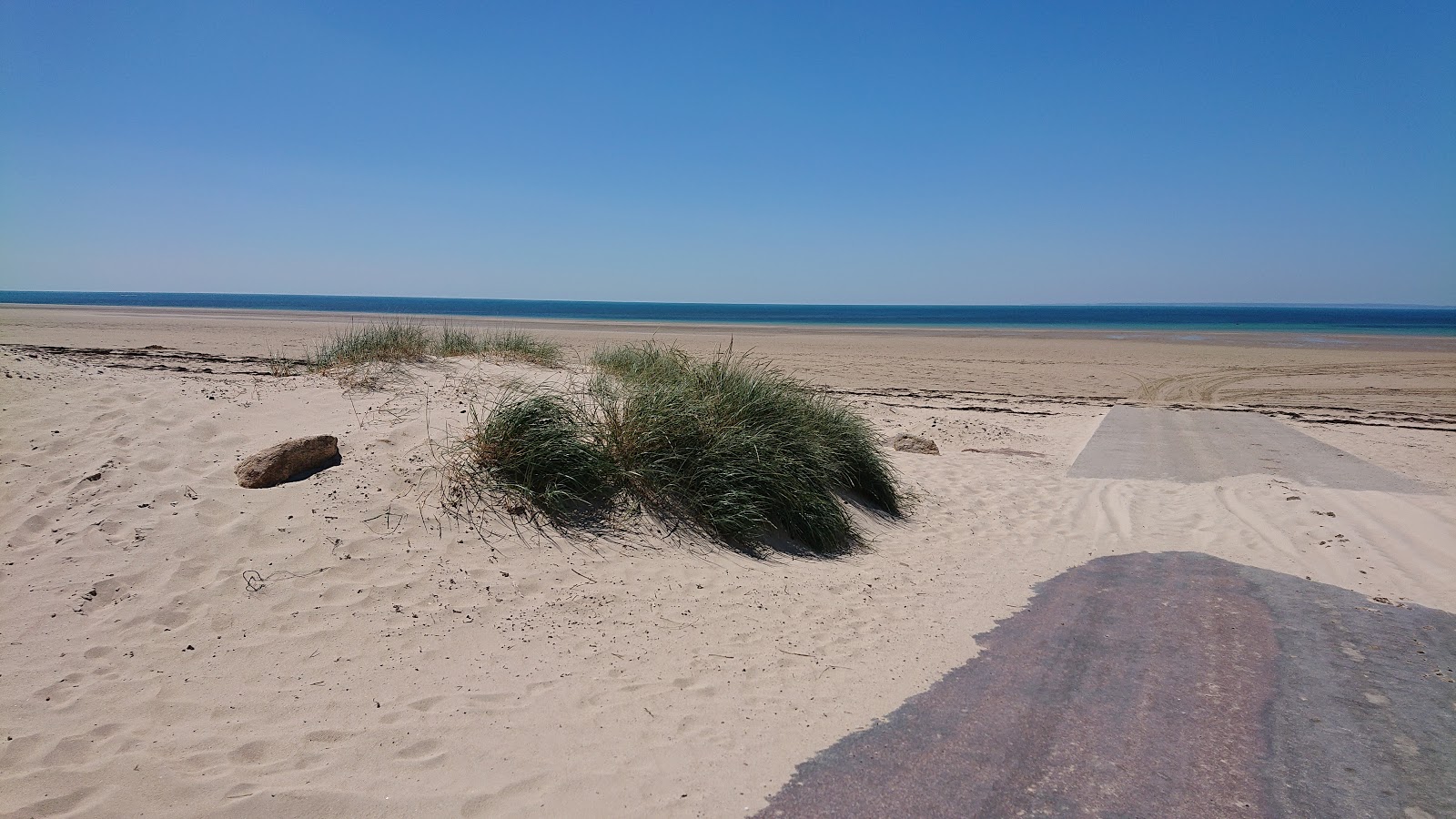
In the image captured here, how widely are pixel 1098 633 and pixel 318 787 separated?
3974 mm

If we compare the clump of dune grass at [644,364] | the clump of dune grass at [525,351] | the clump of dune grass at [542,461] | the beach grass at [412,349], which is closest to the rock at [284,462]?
the clump of dune grass at [542,461]

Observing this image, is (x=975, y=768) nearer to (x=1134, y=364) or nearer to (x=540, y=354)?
(x=540, y=354)

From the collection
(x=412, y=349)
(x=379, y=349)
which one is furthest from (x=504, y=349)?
(x=379, y=349)

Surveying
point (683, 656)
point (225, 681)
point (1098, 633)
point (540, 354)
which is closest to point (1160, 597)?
point (1098, 633)

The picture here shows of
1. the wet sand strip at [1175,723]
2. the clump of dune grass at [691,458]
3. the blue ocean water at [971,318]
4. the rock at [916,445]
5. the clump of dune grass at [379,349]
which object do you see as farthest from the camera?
the blue ocean water at [971,318]

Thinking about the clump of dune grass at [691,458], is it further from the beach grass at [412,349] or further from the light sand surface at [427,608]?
the beach grass at [412,349]

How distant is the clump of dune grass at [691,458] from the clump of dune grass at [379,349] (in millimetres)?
2938

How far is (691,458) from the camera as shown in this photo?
19.1ft

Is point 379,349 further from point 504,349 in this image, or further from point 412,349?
point 504,349

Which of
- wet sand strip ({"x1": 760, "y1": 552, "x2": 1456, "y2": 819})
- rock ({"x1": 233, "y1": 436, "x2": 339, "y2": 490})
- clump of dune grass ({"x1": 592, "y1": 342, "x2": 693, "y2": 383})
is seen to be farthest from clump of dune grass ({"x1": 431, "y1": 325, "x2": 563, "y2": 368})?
wet sand strip ({"x1": 760, "y1": 552, "x2": 1456, "y2": 819})

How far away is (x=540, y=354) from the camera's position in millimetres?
10172

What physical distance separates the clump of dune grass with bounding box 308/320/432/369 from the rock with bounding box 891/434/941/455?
6.03 meters

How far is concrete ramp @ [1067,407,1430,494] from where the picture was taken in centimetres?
867

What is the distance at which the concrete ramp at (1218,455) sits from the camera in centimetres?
867
